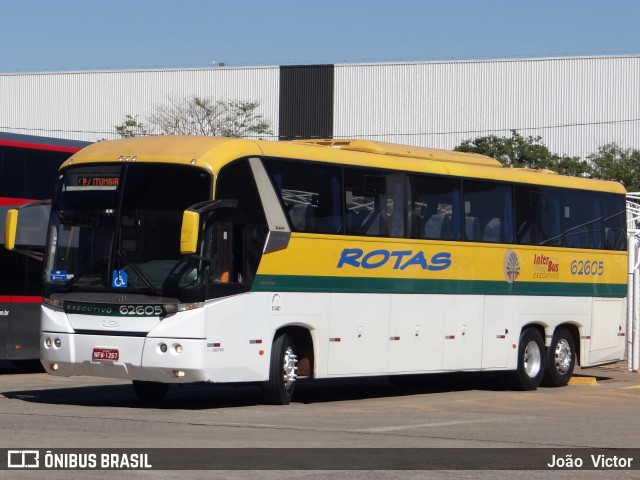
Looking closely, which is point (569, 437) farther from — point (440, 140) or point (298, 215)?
point (440, 140)

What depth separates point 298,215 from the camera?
17.6m

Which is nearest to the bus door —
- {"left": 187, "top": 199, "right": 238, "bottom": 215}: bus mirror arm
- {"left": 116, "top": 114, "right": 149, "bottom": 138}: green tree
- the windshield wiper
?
the windshield wiper

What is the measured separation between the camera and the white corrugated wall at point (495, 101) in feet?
226

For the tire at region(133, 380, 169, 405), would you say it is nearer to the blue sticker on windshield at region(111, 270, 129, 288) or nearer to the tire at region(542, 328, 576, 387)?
the blue sticker on windshield at region(111, 270, 129, 288)

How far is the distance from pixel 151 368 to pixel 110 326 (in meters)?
0.76

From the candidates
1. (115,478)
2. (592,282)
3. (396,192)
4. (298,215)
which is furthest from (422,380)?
(115,478)

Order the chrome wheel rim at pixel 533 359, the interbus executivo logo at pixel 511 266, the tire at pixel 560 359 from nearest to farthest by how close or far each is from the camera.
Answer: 1. the interbus executivo logo at pixel 511 266
2. the chrome wheel rim at pixel 533 359
3. the tire at pixel 560 359

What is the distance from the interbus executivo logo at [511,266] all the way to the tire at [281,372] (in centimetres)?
513

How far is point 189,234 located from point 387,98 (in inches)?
2306

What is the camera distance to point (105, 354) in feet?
53.5

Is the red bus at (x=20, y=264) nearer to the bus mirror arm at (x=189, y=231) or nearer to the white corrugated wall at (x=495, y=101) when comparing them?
the bus mirror arm at (x=189, y=231)

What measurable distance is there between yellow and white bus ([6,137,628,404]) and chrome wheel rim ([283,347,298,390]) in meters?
0.03

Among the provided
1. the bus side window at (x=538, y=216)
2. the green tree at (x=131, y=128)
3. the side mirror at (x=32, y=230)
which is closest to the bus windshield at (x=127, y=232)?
the side mirror at (x=32, y=230)

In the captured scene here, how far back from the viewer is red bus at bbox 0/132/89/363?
2325cm
